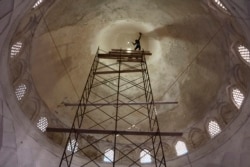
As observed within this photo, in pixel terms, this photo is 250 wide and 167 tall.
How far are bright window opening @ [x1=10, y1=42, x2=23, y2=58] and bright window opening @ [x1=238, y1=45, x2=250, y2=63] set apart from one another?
310 inches

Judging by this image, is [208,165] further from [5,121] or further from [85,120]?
[5,121]

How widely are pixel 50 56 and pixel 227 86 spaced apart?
7389 millimetres

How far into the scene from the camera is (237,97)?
38.1 feet

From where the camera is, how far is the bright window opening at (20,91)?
11037 millimetres

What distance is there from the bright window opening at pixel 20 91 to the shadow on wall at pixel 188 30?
6018mm

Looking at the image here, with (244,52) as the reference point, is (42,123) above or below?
below

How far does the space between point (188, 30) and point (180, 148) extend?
16.9ft

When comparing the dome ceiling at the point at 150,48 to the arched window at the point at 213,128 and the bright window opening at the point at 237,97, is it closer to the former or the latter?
the arched window at the point at 213,128

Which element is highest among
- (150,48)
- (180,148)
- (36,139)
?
(150,48)

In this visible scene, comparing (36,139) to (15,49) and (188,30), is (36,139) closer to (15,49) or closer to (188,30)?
A: (15,49)

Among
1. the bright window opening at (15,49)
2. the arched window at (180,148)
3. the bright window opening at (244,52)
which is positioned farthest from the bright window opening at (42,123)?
the bright window opening at (244,52)

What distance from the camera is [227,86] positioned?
12.1 metres

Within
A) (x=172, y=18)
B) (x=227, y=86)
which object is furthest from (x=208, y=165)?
(x=172, y=18)

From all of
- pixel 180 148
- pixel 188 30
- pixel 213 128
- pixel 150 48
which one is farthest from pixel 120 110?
pixel 188 30
